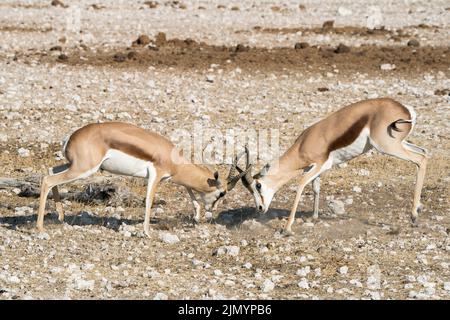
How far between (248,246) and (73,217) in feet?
7.78

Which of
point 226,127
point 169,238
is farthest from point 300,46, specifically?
point 169,238

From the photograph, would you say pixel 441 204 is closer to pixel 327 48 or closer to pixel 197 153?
pixel 197 153

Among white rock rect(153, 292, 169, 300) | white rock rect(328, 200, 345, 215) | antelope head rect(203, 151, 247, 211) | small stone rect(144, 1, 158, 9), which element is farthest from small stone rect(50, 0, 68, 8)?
white rock rect(153, 292, 169, 300)

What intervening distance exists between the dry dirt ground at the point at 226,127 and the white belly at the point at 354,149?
2.49ft

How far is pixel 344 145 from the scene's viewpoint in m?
10.4

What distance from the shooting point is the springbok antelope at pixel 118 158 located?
9844 mm

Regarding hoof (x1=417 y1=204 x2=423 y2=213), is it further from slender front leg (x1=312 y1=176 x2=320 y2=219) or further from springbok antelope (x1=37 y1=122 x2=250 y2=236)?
springbok antelope (x1=37 y1=122 x2=250 y2=236)

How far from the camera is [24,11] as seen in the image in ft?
105

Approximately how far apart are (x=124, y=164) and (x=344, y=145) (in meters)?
2.48

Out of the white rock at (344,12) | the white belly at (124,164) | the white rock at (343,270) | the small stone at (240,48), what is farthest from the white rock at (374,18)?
the white rock at (343,270)

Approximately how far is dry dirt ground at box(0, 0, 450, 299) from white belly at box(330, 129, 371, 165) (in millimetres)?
758

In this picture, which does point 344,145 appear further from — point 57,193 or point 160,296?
point 160,296

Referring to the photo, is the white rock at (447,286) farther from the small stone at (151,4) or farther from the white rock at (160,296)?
the small stone at (151,4)

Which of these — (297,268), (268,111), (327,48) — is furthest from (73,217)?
(327,48)
